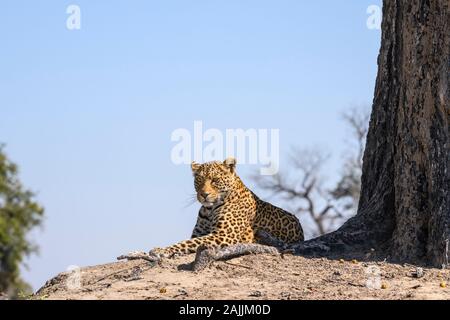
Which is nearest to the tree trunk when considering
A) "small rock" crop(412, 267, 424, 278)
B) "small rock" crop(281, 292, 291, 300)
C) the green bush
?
"small rock" crop(412, 267, 424, 278)

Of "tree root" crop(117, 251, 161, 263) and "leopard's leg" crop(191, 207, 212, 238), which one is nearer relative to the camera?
"tree root" crop(117, 251, 161, 263)

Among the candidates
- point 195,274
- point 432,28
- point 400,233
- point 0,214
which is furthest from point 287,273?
point 0,214

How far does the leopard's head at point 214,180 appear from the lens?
37.6ft

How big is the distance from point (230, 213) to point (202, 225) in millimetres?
516

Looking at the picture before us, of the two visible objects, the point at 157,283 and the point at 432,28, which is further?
the point at 432,28

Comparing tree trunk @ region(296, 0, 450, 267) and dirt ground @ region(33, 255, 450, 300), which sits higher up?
tree trunk @ region(296, 0, 450, 267)

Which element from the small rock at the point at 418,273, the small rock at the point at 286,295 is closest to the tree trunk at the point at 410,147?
the small rock at the point at 418,273

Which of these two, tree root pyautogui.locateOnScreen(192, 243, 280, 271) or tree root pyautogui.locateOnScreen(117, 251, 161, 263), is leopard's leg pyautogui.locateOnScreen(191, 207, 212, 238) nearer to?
tree root pyautogui.locateOnScreen(117, 251, 161, 263)

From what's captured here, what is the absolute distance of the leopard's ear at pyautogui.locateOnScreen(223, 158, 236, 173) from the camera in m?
11.6

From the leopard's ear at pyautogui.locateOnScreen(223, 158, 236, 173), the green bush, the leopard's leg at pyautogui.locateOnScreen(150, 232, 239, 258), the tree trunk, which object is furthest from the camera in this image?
the green bush

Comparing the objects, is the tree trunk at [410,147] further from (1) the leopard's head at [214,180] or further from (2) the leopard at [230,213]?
(1) the leopard's head at [214,180]
